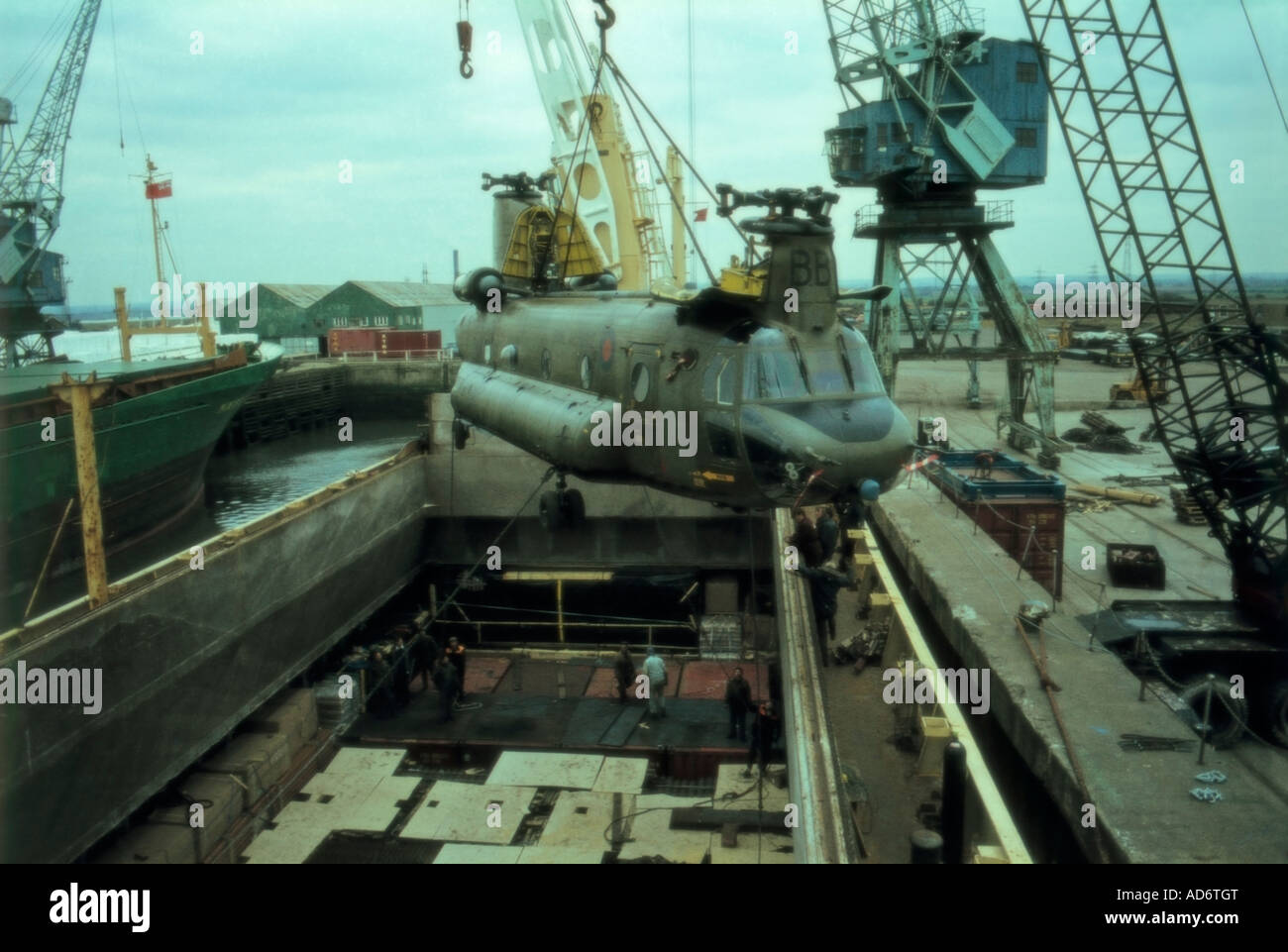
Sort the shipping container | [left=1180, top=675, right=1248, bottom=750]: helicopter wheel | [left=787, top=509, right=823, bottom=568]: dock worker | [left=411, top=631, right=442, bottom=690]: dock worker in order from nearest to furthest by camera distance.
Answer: [left=787, top=509, right=823, bottom=568]: dock worker
[left=1180, top=675, right=1248, bottom=750]: helicopter wheel
the shipping container
[left=411, top=631, right=442, bottom=690]: dock worker

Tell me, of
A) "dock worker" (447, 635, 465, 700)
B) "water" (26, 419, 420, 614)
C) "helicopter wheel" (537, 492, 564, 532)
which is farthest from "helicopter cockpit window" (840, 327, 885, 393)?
"water" (26, 419, 420, 614)

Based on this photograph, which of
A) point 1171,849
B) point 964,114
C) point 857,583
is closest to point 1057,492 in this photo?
point 857,583

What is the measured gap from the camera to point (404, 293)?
98750mm

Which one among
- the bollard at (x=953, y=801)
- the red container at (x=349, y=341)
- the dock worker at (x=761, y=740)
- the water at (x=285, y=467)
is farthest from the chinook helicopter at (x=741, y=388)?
the red container at (x=349, y=341)

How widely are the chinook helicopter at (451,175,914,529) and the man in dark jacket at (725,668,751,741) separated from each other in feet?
21.3

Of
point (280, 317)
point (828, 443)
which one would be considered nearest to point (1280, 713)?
point (828, 443)

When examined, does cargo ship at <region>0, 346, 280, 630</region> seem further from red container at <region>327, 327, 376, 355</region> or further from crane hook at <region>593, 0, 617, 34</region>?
red container at <region>327, 327, 376, 355</region>

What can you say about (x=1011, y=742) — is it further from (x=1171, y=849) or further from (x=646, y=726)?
(x=646, y=726)

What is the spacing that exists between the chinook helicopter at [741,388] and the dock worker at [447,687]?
26.3ft

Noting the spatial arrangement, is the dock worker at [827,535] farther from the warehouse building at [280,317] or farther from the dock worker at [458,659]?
the warehouse building at [280,317]

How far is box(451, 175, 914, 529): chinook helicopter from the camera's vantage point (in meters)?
11.8

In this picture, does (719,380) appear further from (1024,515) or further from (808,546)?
(1024,515)

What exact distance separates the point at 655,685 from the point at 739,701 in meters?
2.63
